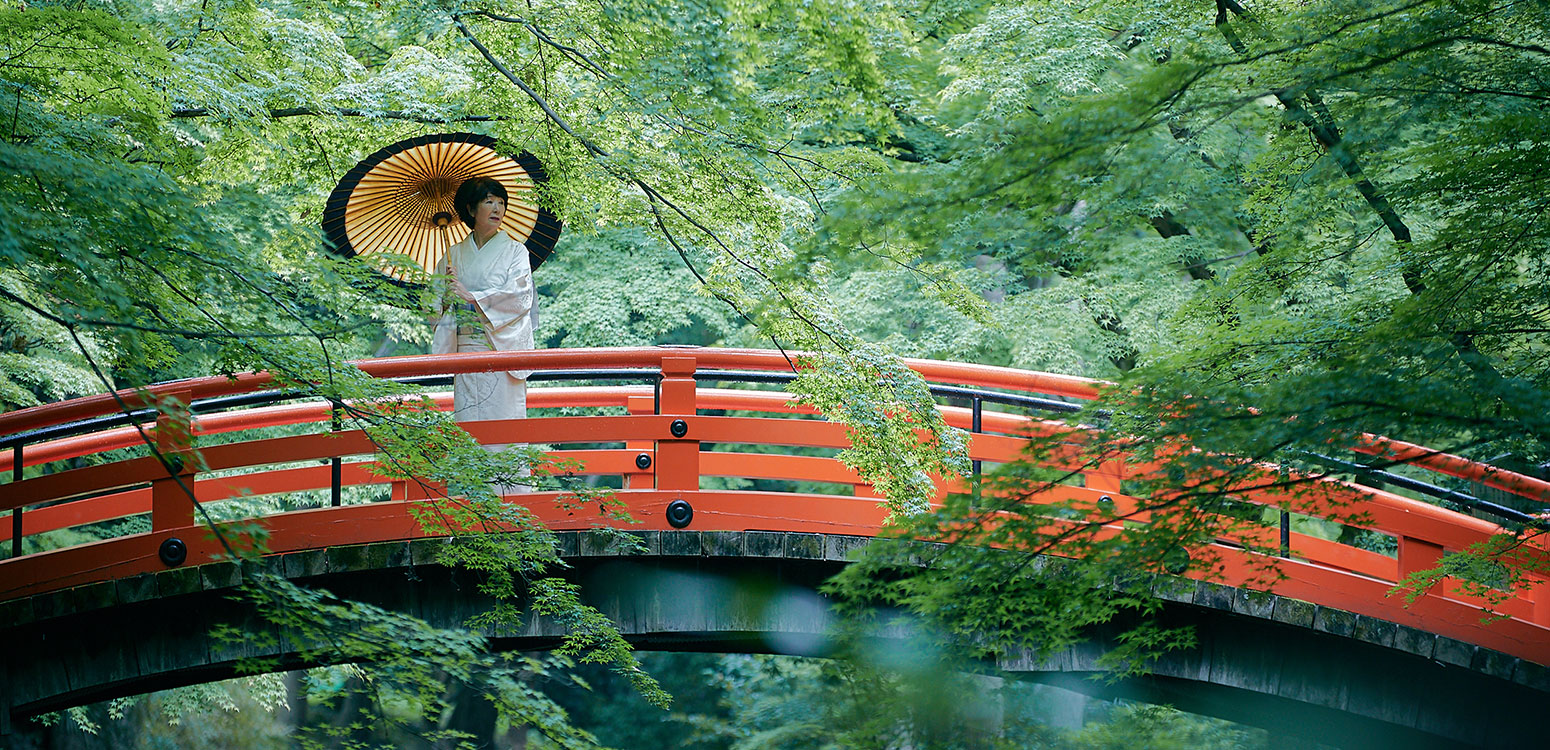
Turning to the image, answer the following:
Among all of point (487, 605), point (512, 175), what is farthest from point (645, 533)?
point (512, 175)

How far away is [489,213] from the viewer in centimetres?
509

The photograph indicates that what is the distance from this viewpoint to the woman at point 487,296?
512 cm

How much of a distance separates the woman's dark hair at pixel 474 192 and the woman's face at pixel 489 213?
0.06 feet

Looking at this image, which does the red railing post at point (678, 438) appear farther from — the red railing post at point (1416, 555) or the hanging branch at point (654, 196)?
the red railing post at point (1416, 555)

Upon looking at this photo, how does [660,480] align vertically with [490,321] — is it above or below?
below

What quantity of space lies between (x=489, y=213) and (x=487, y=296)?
15.8 inches

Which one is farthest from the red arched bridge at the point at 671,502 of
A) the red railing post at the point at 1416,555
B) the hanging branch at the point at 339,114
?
the hanging branch at the point at 339,114

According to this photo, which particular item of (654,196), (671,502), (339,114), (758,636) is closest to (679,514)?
(671,502)

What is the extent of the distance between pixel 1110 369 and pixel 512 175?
5.30 meters

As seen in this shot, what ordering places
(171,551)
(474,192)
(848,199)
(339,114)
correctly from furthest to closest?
(339,114) → (474,192) → (171,551) → (848,199)

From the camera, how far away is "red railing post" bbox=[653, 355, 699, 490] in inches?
184

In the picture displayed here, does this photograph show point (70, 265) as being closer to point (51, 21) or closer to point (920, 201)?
point (51, 21)

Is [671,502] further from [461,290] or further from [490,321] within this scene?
[461,290]

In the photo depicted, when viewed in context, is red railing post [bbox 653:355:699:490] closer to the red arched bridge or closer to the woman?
the red arched bridge
